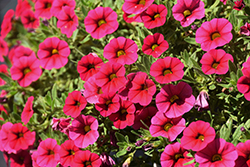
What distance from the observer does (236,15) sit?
1292mm

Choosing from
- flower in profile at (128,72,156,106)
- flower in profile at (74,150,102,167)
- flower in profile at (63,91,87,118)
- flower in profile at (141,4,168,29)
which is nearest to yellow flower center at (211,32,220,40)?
flower in profile at (141,4,168,29)

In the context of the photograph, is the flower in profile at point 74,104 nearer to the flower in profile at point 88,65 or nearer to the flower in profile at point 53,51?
the flower in profile at point 88,65

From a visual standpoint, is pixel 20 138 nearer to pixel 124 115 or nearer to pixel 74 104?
pixel 74 104

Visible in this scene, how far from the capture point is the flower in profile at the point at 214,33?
1202mm

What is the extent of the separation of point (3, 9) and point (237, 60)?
116 inches

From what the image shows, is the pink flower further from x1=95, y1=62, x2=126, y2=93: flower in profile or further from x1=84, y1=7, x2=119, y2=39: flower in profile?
x1=95, y1=62, x2=126, y2=93: flower in profile

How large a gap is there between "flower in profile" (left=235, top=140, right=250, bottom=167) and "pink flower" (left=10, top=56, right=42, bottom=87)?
119 centimetres

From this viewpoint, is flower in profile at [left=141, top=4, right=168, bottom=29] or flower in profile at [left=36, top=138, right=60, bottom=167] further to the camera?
flower in profile at [left=36, top=138, right=60, bottom=167]

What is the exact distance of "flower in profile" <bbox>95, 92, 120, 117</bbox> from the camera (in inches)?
49.4

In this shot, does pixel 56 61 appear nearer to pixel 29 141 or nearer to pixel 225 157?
pixel 29 141

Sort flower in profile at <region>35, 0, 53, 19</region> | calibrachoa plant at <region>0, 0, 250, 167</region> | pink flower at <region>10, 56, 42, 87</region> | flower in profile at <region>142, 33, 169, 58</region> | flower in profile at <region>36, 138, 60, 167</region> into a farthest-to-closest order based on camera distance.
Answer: flower in profile at <region>35, 0, 53, 19</region> → pink flower at <region>10, 56, 42, 87</region> → flower in profile at <region>36, 138, 60, 167</region> → flower in profile at <region>142, 33, 169, 58</region> → calibrachoa plant at <region>0, 0, 250, 167</region>

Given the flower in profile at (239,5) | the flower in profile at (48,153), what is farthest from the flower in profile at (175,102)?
the flower in profile at (48,153)

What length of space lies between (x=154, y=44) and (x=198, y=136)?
18.9 inches

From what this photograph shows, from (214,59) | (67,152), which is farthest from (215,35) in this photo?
(67,152)
